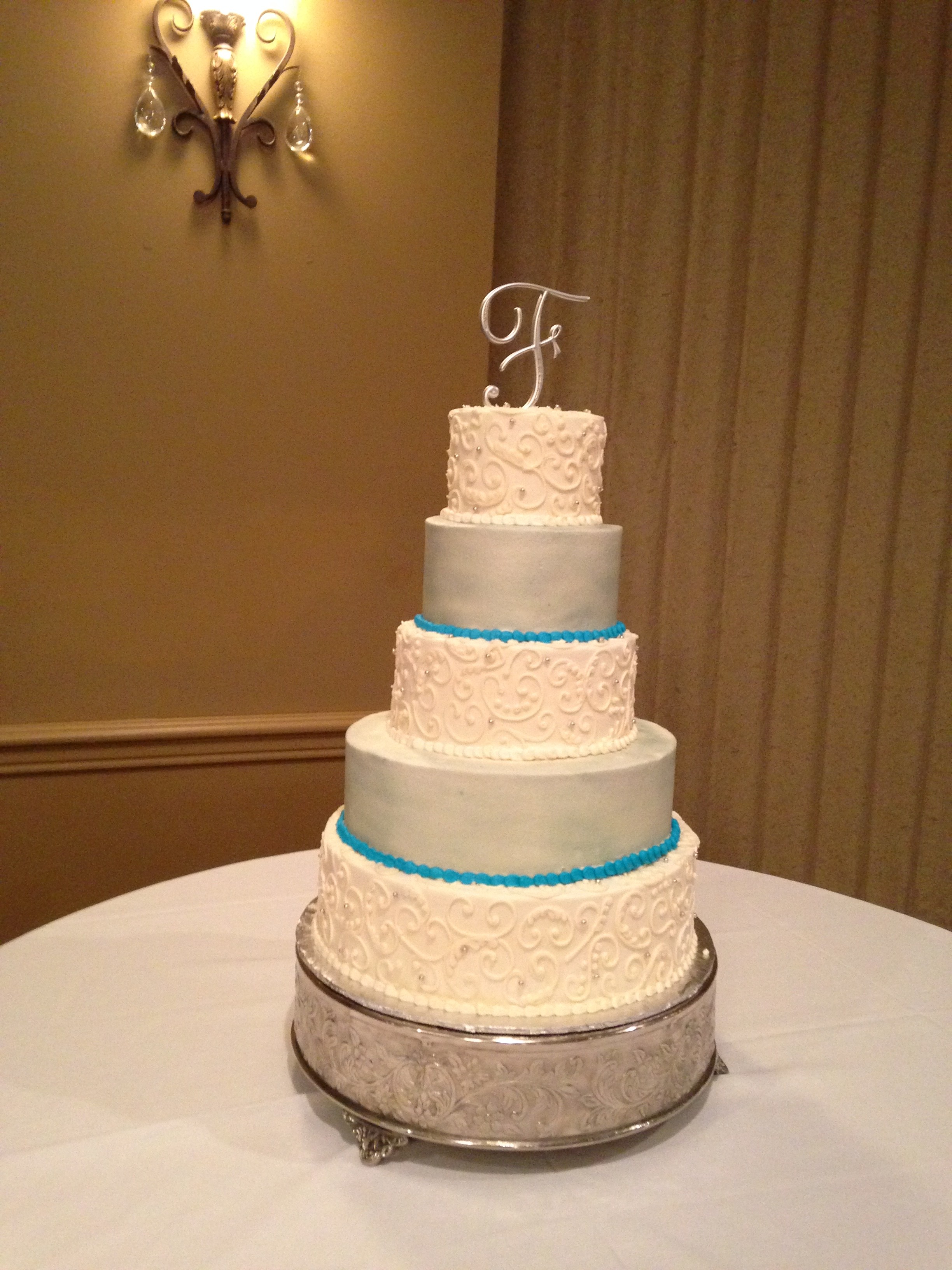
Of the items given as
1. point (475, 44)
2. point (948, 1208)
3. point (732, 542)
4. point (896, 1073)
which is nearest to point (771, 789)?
point (732, 542)

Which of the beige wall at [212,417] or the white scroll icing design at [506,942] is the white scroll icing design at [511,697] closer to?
the white scroll icing design at [506,942]

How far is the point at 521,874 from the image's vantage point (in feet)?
5.65

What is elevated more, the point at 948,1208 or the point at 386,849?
the point at 386,849

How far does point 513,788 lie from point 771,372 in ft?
8.21

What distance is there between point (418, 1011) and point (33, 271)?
8.64ft

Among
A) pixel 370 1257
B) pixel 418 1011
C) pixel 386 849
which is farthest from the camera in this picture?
pixel 386 849

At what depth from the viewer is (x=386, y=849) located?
180 cm

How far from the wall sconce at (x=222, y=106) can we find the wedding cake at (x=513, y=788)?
1.88 m

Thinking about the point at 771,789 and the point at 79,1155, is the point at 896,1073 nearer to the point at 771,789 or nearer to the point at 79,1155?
the point at 79,1155

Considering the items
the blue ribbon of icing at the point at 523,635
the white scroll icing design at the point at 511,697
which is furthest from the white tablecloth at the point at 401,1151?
the blue ribbon of icing at the point at 523,635

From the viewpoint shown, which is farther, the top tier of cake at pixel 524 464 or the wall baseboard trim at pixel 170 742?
the wall baseboard trim at pixel 170 742

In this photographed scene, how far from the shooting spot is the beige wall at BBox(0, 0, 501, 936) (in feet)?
10.4

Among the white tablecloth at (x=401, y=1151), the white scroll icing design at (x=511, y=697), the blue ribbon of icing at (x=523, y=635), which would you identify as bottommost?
the white tablecloth at (x=401, y=1151)

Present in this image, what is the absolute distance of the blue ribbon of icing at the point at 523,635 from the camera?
180cm
